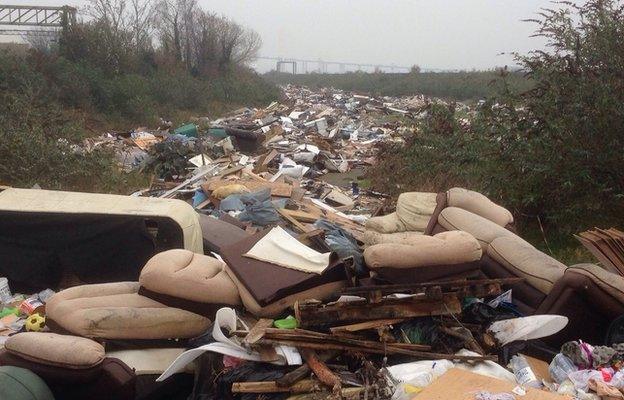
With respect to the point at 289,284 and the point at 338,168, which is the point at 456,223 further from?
the point at 338,168

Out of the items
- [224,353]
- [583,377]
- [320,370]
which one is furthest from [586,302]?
[224,353]

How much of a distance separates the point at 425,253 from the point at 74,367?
2.20 m

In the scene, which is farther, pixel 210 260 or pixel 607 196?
pixel 607 196

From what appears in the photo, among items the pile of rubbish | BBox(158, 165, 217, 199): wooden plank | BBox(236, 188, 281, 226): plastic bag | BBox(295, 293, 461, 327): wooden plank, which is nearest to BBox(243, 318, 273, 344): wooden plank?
the pile of rubbish

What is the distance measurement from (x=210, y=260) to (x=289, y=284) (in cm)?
78

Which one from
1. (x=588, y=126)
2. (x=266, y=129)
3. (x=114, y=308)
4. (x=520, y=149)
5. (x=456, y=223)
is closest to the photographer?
(x=114, y=308)

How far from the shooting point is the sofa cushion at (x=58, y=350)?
3.18 meters

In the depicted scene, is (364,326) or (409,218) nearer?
(364,326)

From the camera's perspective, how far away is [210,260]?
4.13 meters

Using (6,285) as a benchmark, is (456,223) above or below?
above

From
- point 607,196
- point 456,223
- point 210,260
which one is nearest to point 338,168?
point 607,196

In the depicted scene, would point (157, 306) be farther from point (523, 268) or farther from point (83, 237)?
point (523, 268)

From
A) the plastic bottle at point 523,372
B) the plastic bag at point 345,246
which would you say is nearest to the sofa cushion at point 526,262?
the plastic bottle at point 523,372

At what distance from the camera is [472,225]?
4812 mm
